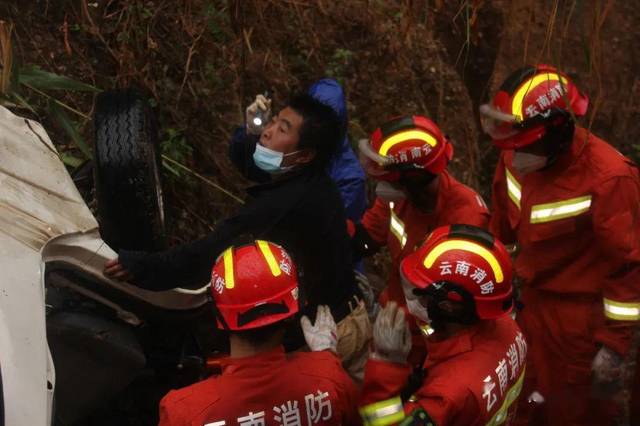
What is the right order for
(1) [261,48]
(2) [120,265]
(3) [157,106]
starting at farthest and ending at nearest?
(1) [261,48] → (3) [157,106] → (2) [120,265]

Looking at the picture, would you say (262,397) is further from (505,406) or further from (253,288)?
(505,406)

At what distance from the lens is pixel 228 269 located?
2439 millimetres

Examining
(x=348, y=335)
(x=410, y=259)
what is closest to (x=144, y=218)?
(x=348, y=335)

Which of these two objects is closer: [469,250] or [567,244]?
[469,250]

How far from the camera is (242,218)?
2.97 meters

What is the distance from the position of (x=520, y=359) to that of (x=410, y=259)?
0.50 m

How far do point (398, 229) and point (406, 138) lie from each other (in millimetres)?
A: 491

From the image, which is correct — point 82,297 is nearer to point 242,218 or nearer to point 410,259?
point 242,218

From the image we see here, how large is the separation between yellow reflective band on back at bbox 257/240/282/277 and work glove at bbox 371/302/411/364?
1.20 ft

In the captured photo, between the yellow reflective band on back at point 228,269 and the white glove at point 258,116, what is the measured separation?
1358 mm

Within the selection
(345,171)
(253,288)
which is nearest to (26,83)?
(345,171)

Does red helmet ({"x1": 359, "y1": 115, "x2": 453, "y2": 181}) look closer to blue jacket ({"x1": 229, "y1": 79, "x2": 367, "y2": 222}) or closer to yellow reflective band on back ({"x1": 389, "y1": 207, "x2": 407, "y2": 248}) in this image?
yellow reflective band on back ({"x1": 389, "y1": 207, "x2": 407, "y2": 248})

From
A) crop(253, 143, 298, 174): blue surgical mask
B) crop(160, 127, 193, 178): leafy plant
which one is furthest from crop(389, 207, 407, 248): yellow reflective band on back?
crop(160, 127, 193, 178): leafy plant

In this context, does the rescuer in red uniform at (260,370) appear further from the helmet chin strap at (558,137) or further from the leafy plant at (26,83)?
the helmet chin strap at (558,137)
